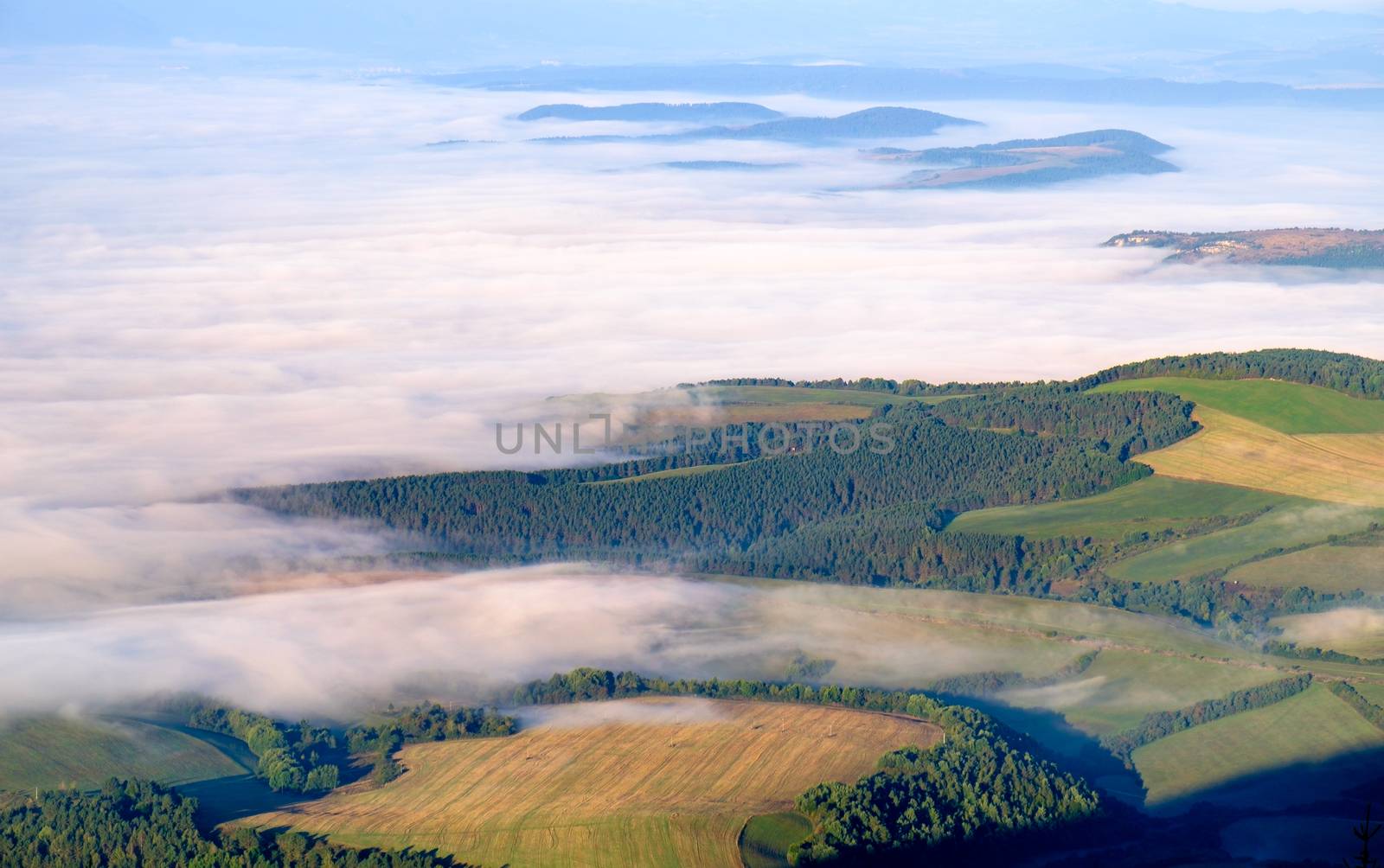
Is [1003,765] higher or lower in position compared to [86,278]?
lower

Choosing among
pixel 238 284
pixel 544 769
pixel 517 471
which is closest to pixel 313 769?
pixel 544 769

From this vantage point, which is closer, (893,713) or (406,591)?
(893,713)

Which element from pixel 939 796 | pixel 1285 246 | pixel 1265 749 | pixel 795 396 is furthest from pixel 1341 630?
pixel 1285 246

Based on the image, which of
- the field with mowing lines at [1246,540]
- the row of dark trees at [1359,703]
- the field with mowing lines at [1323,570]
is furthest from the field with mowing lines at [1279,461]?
the row of dark trees at [1359,703]

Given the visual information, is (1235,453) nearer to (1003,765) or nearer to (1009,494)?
(1009,494)

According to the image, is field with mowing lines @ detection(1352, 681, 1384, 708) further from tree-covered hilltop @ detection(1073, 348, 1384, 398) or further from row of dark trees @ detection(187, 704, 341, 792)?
row of dark trees @ detection(187, 704, 341, 792)

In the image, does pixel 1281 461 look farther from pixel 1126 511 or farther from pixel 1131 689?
pixel 1131 689

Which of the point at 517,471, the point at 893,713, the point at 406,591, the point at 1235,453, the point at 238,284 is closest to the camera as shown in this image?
the point at 893,713
